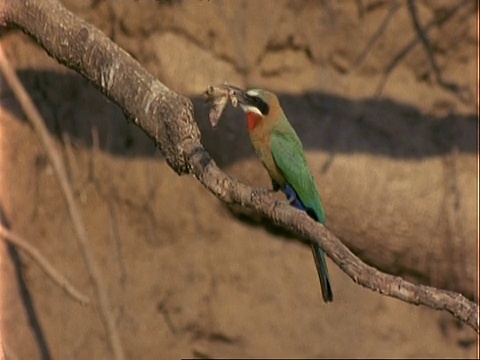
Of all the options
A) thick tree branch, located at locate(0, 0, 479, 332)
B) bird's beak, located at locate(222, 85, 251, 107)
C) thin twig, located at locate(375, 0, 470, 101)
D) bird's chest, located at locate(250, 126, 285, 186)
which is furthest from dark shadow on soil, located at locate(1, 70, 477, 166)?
thick tree branch, located at locate(0, 0, 479, 332)

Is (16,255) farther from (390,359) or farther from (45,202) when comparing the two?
(390,359)

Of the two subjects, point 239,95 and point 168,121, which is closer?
point 168,121

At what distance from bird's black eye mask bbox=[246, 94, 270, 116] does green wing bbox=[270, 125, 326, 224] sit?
5cm

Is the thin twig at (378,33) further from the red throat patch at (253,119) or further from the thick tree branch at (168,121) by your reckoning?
the thick tree branch at (168,121)

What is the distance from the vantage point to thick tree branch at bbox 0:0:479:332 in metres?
1.82

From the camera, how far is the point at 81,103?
3.13 metres

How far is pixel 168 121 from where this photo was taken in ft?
6.72

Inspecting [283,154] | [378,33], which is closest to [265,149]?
[283,154]

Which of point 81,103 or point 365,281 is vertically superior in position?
point 81,103

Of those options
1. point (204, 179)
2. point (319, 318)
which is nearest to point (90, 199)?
point (319, 318)

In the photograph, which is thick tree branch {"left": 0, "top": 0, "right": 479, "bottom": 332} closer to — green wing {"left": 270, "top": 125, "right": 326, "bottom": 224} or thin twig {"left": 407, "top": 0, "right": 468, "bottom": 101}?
green wing {"left": 270, "top": 125, "right": 326, "bottom": 224}

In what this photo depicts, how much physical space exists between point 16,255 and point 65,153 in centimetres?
33

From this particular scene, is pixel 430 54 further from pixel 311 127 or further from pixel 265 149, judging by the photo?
pixel 265 149

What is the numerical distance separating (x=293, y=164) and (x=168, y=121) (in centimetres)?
62
